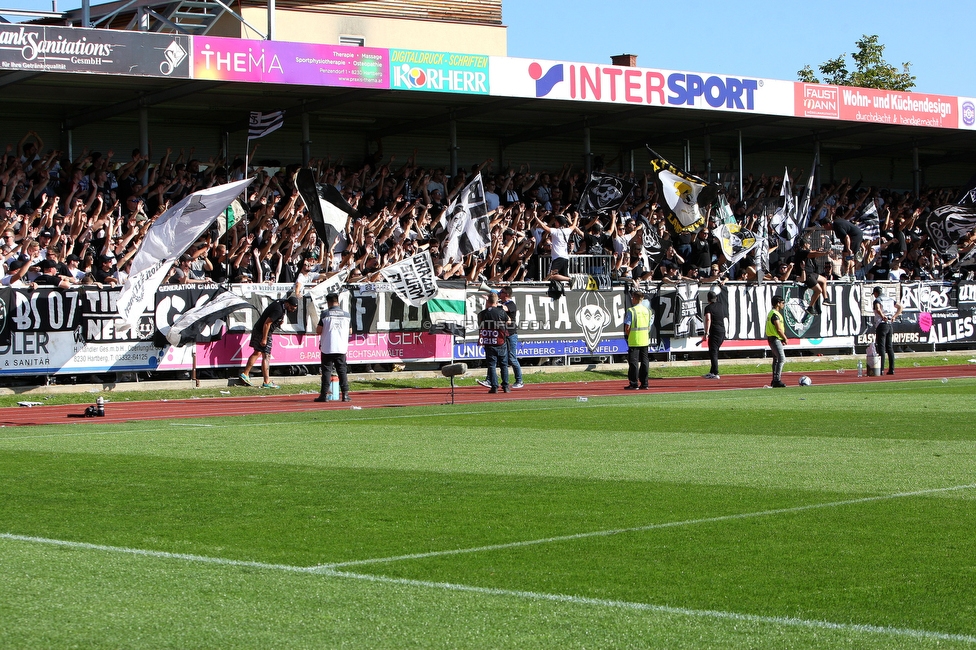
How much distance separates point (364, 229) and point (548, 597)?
2388 centimetres

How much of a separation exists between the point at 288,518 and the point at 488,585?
272 centimetres

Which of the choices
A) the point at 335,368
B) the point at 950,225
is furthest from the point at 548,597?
the point at 950,225

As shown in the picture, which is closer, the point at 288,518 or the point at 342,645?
the point at 342,645

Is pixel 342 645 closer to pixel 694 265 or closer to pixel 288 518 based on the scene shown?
pixel 288 518

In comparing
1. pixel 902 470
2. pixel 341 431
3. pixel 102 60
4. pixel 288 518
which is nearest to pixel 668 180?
pixel 102 60

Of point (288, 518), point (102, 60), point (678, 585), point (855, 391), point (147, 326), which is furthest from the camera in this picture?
point (102, 60)

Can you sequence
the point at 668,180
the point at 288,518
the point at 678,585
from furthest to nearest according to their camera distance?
the point at 668,180
the point at 288,518
the point at 678,585

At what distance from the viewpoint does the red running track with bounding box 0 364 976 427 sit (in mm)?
20531

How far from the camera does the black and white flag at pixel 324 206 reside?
2670cm

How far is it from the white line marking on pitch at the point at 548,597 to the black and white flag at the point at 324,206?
61.9 ft

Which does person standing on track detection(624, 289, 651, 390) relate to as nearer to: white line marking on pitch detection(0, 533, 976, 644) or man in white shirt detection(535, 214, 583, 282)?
man in white shirt detection(535, 214, 583, 282)

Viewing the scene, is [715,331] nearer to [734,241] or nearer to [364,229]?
[734,241]

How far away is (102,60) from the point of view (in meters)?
28.0

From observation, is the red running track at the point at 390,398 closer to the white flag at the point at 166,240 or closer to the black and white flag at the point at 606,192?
the white flag at the point at 166,240
